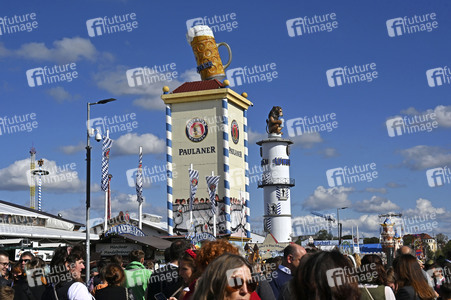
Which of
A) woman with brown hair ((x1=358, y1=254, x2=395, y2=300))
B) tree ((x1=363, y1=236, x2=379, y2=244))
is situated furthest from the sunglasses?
tree ((x1=363, y1=236, x2=379, y2=244))

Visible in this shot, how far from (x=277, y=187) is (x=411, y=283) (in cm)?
7472

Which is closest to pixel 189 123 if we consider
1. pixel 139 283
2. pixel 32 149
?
pixel 32 149

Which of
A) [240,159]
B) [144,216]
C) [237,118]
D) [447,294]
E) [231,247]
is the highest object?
[237,118]

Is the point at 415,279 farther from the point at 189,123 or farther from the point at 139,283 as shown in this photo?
the point at 189,123

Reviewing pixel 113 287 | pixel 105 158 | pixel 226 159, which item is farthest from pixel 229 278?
pixel 226 159

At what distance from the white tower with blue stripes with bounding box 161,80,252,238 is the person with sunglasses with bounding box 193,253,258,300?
53757mm

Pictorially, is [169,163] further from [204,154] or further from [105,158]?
[105,158]

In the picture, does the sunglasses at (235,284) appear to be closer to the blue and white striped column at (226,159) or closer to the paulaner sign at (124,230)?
the paulaner sign at (124,230)

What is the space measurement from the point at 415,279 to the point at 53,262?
4203 millimetres

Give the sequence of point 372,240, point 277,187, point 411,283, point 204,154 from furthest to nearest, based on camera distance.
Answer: point 372,240, point 277,187, point 204,154, point 411,283

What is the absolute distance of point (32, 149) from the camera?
259 feet

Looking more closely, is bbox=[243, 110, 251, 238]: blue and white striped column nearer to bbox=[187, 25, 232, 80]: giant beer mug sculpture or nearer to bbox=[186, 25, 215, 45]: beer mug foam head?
bbox=[187, 25, 232, 80]: giant beer mug sculpture

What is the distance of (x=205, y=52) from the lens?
60500 millimetres

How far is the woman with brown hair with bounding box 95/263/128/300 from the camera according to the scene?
736 centimetres
